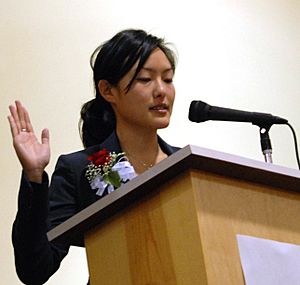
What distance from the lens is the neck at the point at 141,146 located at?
1.75m

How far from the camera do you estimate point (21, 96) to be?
8.29 feet

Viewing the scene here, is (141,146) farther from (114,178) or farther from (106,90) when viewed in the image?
(114,178)

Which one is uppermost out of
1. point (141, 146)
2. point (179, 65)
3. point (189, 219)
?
point (189, 219)

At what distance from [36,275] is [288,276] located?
1.81 feet

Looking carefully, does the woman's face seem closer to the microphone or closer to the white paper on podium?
the microphone

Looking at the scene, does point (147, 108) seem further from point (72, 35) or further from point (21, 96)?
point (72, 35)

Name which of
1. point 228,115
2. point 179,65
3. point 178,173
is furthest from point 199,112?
point 179,65

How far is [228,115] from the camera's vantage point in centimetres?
155

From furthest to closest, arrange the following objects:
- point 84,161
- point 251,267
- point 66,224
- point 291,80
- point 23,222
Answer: point 291,80, point 84,161, point 23,222, point 66,224, point 251,267

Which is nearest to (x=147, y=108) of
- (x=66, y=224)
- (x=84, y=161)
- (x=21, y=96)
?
(x=84, y=161)

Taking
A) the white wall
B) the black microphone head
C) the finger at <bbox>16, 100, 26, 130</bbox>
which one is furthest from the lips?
the white wall

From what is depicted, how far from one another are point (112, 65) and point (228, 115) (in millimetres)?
370

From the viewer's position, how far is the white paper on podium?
43.2 inches

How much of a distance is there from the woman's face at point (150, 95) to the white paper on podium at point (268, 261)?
0.59 meters
